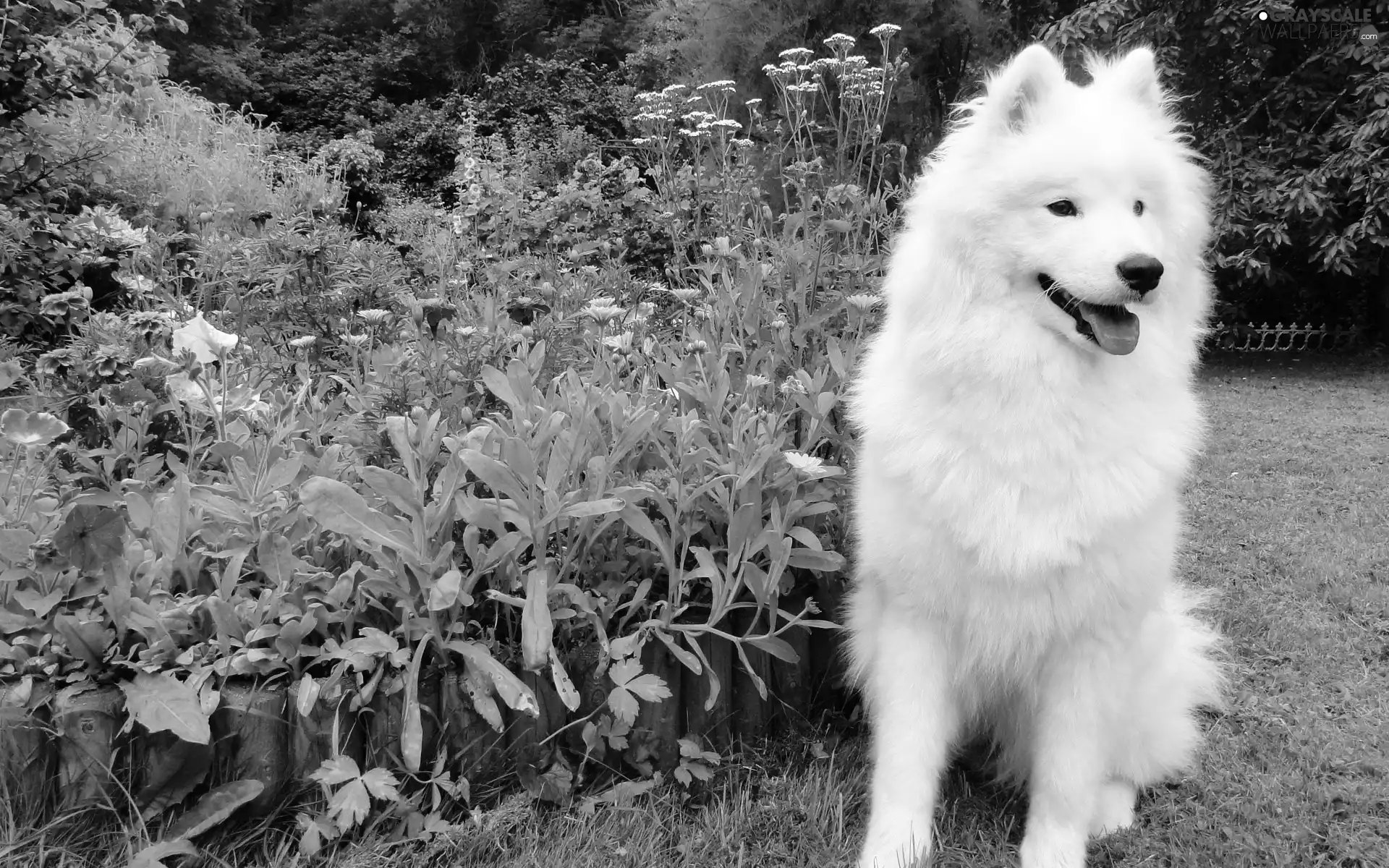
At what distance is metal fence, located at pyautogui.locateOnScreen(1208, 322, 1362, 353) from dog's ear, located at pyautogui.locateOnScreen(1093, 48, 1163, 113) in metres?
8.88

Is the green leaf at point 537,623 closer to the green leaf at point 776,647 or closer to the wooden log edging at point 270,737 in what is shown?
the wooden log edging at point 270,737

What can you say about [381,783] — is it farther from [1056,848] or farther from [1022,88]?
[1022,88]

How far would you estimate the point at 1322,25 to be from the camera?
830 cm

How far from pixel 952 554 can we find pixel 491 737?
43.4 inches

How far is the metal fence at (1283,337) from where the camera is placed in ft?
31.9

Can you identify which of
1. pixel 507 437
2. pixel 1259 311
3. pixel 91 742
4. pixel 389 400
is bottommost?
Answer: pixel 1259 311

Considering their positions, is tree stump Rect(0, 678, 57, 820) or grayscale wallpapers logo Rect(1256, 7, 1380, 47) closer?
tree stump Rect(0, 678, 57, 820)

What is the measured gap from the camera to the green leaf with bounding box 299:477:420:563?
71.8 inches

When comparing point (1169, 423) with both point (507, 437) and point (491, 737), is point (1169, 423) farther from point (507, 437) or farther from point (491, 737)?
point (491, 737)

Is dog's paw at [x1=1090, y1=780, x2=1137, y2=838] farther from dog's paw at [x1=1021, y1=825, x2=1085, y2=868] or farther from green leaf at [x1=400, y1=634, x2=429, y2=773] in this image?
green leaf at [x1=400, y1=634, x2=429, y2=773]

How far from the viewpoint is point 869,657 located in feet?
7.20

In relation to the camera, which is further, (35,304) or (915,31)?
(915,31)

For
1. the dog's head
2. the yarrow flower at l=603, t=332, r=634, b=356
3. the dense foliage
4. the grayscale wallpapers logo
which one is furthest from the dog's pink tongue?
the grayscale wallpapers logo

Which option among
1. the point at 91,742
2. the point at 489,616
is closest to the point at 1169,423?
the point at 489,616
